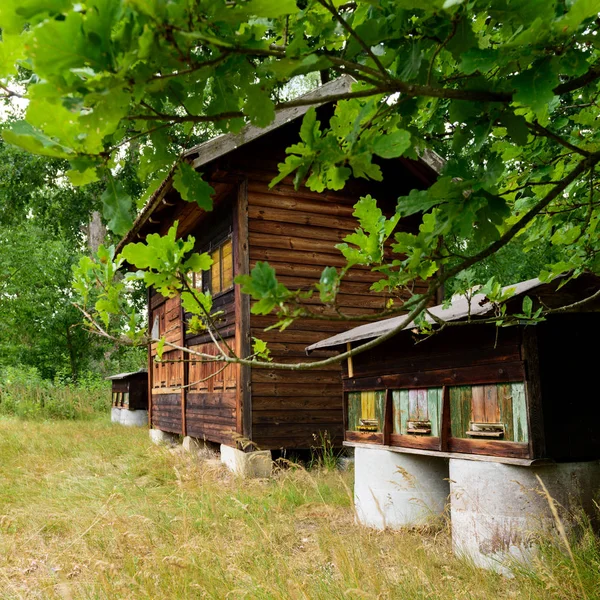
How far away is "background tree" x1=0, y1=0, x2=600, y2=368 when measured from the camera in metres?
1.05

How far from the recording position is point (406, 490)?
6.10 metres

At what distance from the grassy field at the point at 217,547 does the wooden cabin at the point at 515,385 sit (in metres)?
0.80

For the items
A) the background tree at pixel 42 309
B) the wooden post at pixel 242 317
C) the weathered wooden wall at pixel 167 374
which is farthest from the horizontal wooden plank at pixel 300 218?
the background tree at pixel 42 309

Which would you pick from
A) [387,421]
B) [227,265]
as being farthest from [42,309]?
[387,421]

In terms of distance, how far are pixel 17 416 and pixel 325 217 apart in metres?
15.1

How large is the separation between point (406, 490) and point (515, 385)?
1.98 m

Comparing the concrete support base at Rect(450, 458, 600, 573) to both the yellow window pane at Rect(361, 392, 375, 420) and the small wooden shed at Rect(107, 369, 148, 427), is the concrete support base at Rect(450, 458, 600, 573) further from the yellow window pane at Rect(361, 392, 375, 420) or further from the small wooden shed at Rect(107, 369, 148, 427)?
the small wooden shed at Rect(107, 369, 148, 427)

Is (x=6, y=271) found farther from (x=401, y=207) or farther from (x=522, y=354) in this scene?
(x=401, y=207)

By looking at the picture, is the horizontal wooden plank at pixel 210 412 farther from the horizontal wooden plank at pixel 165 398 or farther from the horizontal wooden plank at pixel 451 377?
the horizontal wooden plank at pixel 451 377

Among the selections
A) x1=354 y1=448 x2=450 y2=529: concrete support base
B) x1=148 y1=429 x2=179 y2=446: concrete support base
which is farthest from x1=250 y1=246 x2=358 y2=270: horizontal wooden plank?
x1=148 y1=429 x2=179 y2=446: concrete support base

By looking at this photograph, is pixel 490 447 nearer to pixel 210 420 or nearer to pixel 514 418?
pixel 514 418

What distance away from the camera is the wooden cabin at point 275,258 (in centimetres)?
868

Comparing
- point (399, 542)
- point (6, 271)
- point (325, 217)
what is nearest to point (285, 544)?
point (399, 542)

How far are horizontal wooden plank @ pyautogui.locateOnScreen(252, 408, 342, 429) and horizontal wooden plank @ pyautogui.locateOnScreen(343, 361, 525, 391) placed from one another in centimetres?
224
